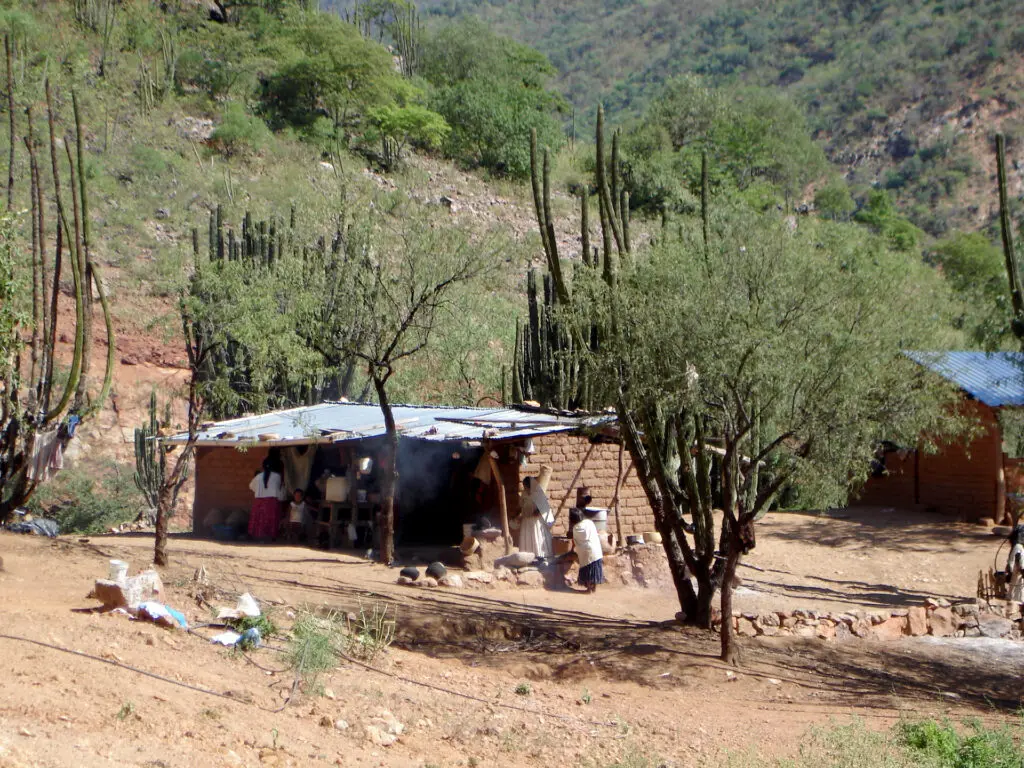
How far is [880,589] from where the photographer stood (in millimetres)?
15969

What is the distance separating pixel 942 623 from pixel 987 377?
11.2 meters

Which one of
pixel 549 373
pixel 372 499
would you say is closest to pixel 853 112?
pixel 549 373

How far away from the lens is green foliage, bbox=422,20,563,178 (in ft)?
154

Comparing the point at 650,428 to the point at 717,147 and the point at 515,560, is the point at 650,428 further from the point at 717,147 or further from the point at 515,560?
the point at 717,147

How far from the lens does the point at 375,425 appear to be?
54.4 ft

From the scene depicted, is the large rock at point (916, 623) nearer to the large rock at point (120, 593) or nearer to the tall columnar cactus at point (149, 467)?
the large rock at point (120, 593)

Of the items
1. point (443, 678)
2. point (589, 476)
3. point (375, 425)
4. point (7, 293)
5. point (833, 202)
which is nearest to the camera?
point (443, 678)

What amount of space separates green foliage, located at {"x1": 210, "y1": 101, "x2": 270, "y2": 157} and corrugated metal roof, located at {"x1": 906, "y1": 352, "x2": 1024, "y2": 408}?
27406 mm

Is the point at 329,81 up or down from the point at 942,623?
up

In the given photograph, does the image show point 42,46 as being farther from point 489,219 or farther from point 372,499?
point 372,499

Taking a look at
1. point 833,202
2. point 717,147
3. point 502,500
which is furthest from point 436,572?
point 833,202

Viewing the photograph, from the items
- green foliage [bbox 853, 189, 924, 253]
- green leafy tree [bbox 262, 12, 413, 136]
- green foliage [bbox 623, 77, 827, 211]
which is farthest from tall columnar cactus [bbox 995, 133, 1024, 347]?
green foliage [bbox 853, 189, 924, 253]

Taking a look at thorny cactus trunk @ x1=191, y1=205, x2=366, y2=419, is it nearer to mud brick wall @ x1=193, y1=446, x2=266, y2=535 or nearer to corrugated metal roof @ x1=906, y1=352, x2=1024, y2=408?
mud brick wall @ x1=193, y1=446, x2=266, y2=535

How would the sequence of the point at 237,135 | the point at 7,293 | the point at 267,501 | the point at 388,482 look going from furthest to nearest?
the point at 237,135
the point at 267,501
the point at 388,482
the point at 7,293
